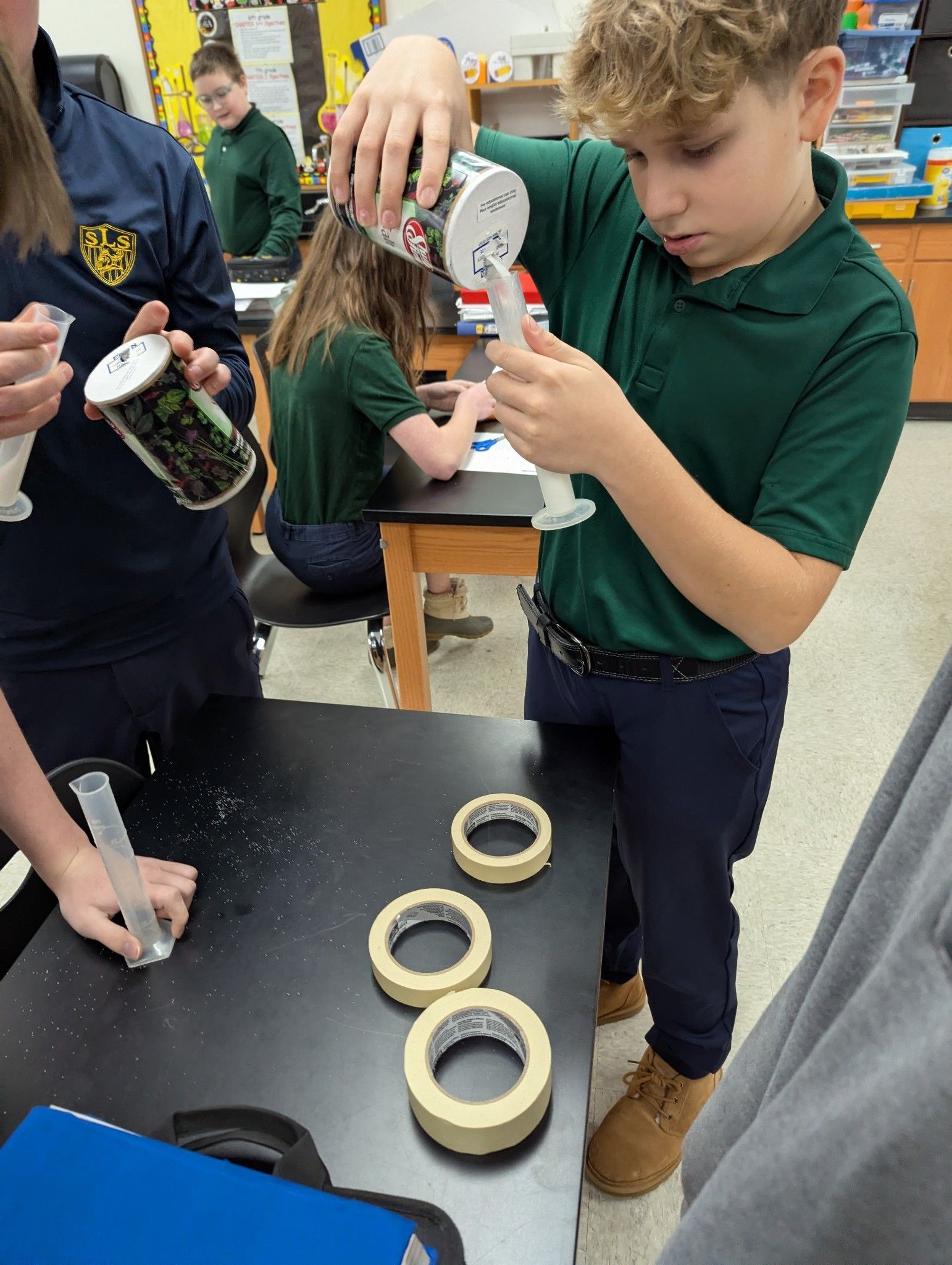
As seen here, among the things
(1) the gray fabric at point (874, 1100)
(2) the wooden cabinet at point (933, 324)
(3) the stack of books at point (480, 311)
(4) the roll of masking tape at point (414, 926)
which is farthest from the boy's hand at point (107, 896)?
(2) the wooden cabinet at point (933, 324)

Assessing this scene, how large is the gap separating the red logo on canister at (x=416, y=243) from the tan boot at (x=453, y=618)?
5.88 feet

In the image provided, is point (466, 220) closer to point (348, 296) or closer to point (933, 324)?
point (348, 296)

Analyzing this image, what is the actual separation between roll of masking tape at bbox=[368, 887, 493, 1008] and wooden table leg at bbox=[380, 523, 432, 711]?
0.88 m

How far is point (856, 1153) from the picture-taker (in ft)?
0.76

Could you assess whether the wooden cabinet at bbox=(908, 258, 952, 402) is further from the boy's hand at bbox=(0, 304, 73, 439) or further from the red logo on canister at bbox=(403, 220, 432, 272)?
the boy's hand at bbox=(0, 304, 73, 439)

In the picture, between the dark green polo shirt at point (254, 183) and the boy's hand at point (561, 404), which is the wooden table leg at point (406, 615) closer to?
the boy's hand at point (561, 404)

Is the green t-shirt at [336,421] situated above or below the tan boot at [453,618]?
above

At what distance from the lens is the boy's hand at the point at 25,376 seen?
2.37 feet

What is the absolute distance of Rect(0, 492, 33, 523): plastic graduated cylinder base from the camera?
2.70ft

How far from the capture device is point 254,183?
3.62 metres

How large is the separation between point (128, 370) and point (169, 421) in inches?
2.4

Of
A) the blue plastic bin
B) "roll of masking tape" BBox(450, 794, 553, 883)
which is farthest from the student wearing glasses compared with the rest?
"roll of masking tape" BBox(450, 794, 553, 883)

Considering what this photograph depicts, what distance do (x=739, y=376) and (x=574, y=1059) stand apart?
63cm

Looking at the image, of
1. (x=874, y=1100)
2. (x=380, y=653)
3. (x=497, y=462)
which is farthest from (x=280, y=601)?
(x=874, y=1100)
